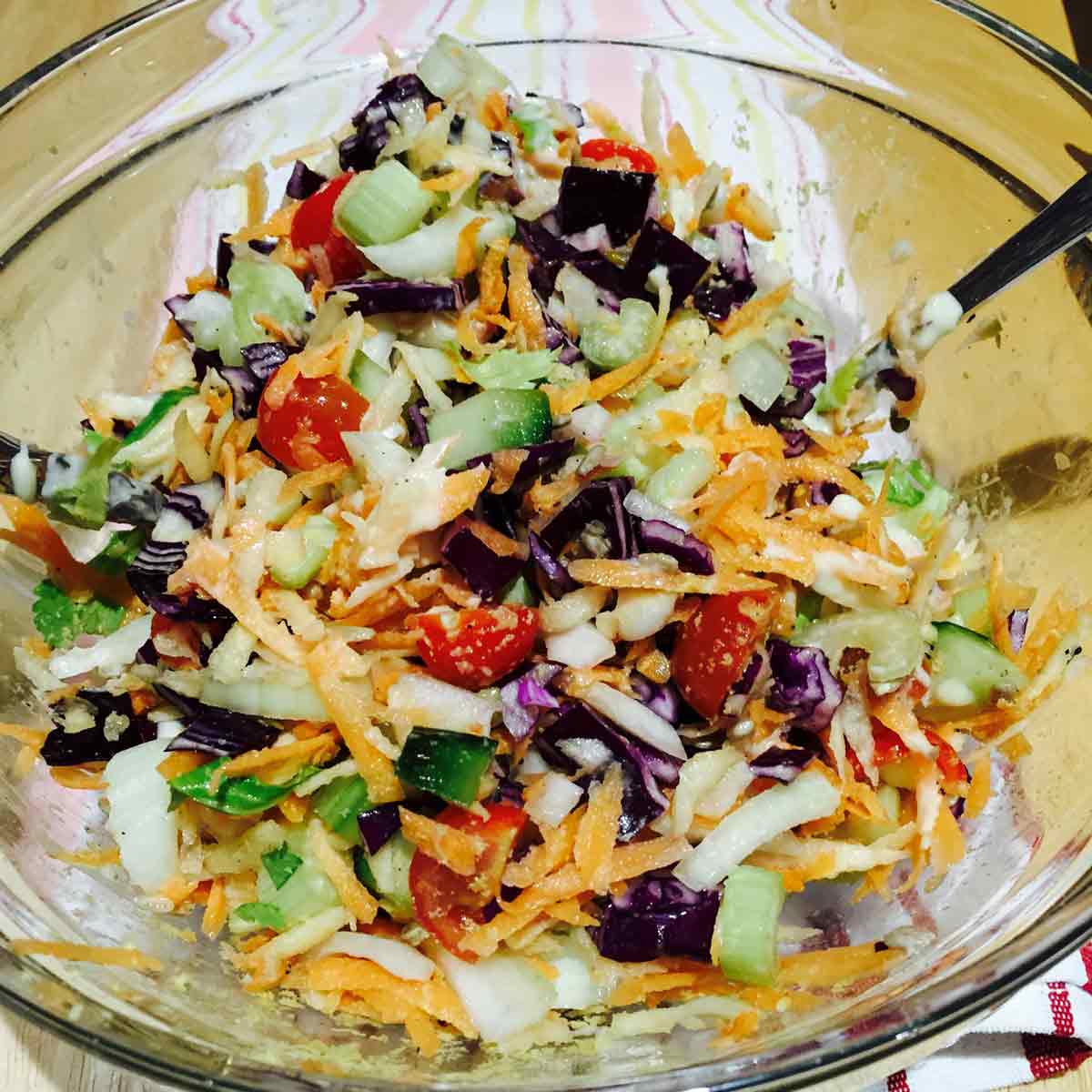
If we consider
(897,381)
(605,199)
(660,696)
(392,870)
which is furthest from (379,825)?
(897,381)

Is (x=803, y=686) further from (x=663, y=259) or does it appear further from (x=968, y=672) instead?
(x=663, y=259)

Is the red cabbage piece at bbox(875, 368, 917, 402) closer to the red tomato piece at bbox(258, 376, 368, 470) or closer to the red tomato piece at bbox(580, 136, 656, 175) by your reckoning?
the red tomato piece at bbox(580, 136, 656, 175)

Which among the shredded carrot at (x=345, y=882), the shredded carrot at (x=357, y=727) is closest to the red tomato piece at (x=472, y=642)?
the shredded carrot at (x=357, y=727)

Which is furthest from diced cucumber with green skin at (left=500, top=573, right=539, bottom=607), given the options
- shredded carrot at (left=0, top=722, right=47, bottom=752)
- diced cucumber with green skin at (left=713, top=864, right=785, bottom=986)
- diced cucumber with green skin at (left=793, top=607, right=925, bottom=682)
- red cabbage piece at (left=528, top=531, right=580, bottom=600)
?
shredded carrot at (left=0, top=722, right=47, bottom=752)

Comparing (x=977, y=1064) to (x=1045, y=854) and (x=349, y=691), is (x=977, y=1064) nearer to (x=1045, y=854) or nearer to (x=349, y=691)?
(x=1045, y=854)

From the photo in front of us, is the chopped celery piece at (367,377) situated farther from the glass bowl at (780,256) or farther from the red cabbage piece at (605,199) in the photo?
the glass bowl at (780,256)

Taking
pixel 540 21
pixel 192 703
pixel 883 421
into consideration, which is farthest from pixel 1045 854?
pixel 540 21

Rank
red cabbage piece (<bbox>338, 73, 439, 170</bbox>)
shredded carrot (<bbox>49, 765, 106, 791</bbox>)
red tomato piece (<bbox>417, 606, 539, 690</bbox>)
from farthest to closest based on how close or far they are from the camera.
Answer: red cabbage piece (<bbox>338, 73, 439, 170</bbox>) → shredded carrot (<bbox>49, 765, 106, 791</bbox>) → red tomato piece (<bbox>417, 606, 539, 690</bbox>)
